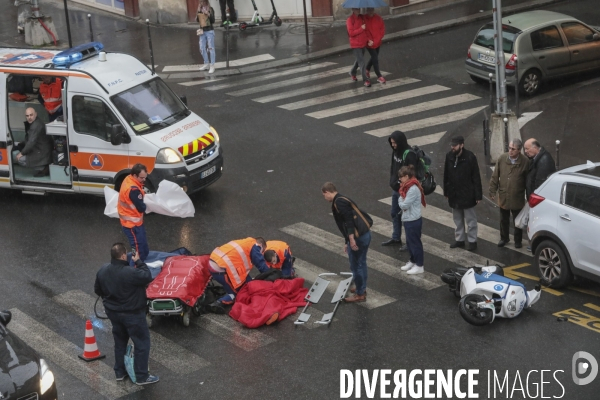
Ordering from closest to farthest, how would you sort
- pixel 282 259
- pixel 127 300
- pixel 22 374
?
1. pixel 22 374
2. pixel 127 300
3. pixel 282 259

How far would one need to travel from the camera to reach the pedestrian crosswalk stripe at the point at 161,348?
34.7 ft

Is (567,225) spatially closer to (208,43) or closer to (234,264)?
(234,264)

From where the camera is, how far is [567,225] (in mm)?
11727

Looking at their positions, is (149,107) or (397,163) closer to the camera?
(397,163)

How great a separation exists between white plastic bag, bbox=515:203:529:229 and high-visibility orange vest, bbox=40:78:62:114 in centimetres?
796

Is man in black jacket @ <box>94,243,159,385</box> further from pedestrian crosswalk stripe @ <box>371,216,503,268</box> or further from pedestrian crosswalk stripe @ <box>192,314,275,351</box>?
pedestrian crosswalk stripe @ <box>371,216,503,268</box>

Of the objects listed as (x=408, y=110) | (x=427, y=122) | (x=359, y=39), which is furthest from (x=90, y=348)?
(x=359, y=39)

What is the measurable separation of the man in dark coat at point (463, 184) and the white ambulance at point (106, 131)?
4.29m

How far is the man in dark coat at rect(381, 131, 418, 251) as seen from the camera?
13.1m

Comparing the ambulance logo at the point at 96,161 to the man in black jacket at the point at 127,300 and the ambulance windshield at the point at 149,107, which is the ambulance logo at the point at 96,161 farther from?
the man in black jacket at the point at 127,300

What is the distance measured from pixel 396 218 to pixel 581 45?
950 cm

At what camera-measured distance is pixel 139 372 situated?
10.1 m

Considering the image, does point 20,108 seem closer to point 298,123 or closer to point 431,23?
point 298,123

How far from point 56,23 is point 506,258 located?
813 inches
